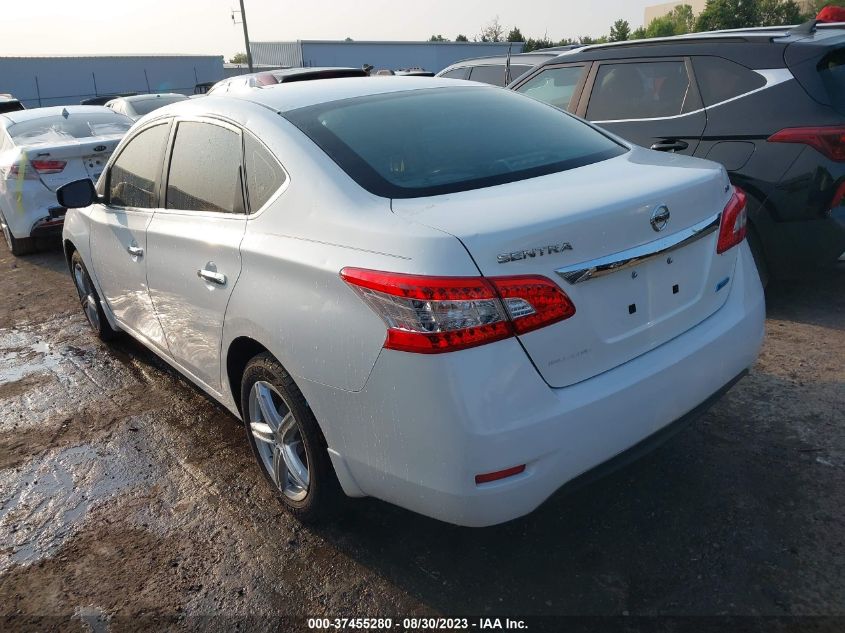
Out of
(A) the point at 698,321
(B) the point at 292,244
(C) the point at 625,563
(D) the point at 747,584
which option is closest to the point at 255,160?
(B) the point at 292,244

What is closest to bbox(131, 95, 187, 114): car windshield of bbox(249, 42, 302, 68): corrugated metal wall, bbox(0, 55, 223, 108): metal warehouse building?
bbox(0, 55, 223, 108): metal warehouse building

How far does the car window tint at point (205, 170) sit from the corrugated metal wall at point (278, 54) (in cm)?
4873

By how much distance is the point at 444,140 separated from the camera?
283 centimetres

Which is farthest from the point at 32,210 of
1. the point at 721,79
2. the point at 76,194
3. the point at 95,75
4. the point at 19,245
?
the point at 95,75

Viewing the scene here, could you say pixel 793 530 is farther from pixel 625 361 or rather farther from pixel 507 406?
pixel 507 406

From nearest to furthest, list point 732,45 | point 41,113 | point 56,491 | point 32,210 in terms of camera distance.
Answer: point 56,491
point 732,45
point 32,210
point 41,113

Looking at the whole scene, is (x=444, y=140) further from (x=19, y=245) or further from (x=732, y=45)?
(x=19, y=245)

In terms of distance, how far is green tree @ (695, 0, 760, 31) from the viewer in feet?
181

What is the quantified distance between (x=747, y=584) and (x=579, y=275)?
1224 mm

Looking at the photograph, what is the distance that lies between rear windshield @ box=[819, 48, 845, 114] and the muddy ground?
58.6 inches

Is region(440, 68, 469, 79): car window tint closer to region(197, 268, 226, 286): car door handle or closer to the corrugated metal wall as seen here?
region(197, 268, 226, 286): car door handle

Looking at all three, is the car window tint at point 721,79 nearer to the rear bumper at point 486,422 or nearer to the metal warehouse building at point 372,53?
the rear bumper at point 486,422

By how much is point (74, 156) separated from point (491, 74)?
206 inches

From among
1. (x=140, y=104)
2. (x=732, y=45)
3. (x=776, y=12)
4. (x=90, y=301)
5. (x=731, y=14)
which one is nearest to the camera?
(x=732, y=45)
